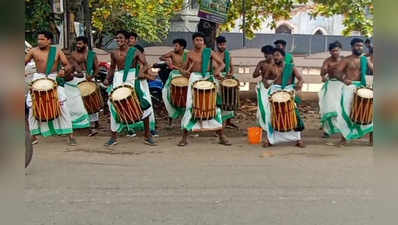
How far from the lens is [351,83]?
799 cm

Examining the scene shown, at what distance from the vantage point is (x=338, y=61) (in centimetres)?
824

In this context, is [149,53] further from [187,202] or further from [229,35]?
[229,35]

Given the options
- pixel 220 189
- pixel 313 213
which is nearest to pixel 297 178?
pixel 220 189

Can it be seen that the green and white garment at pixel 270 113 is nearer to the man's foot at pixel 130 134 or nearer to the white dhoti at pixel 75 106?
the man's foot at pixel 130 134

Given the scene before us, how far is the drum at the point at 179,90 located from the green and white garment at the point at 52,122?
190 cm

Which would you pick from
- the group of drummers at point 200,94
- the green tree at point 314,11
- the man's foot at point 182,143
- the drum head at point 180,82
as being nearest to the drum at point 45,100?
the group of drummers at point 200,94

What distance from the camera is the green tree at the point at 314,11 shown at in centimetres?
1212

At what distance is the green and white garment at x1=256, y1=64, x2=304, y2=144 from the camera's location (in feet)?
25.9

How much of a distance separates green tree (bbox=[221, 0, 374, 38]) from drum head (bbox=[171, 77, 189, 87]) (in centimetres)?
417

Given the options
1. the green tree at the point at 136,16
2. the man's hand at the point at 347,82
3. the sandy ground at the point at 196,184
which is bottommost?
the sandy ground at the point at 196,184

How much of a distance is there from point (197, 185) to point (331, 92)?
3.45 metres

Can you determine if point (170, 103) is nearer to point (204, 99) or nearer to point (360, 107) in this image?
point (204, 99)

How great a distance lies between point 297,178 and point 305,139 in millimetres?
2866

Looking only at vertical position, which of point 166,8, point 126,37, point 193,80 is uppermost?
point 166,8
